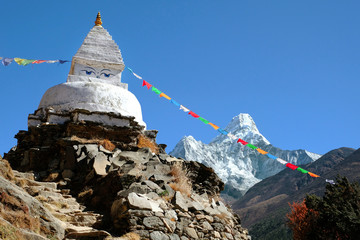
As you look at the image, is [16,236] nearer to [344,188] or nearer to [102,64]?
[102,64]

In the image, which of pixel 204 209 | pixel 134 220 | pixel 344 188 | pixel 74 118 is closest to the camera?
pixel 134 220

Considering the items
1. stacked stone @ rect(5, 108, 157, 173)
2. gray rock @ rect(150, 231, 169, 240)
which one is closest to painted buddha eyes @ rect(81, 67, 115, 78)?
stacked stone @ rect(5, 108, 157, 173)

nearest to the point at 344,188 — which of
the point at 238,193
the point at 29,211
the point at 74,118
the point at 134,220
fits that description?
the point at 74,118

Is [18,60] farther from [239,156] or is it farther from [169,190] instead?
[239,156]

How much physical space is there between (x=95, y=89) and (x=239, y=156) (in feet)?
451

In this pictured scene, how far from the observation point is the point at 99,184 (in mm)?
11336

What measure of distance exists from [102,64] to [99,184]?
27.4ft

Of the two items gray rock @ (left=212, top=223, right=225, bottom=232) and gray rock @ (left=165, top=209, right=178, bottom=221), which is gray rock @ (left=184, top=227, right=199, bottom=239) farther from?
gray rock @ (left=212, top=223, right=225, bottom=232)

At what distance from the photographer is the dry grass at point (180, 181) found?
1119 centimetres

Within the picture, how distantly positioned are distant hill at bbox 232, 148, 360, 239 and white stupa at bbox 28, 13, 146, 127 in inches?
1161

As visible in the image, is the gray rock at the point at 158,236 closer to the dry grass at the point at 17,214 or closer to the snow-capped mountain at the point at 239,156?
the dry grass at the point at 17,214

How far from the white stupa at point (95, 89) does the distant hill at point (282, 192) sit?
29491mm

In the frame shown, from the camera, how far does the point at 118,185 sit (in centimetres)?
1066

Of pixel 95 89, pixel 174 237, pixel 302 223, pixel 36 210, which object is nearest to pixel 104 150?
pixel 95 89
